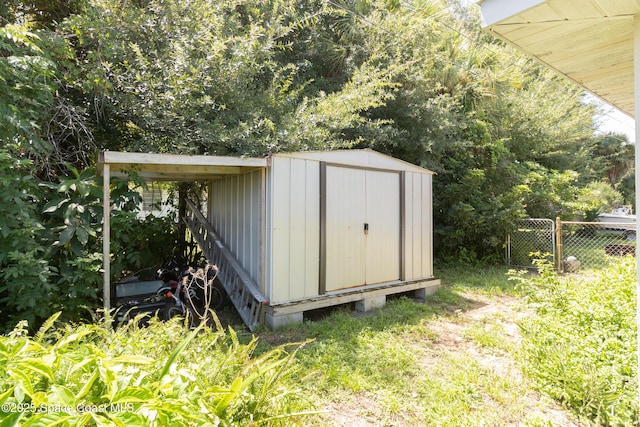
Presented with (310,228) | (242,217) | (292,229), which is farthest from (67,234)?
(310,228)

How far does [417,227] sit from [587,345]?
9.91 ft

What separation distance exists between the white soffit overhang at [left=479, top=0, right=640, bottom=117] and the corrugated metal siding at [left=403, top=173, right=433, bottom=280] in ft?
8.85

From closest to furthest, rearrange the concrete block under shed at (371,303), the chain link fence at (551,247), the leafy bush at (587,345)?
1. the leafy bush at (587,345)
2. the concrete block under shed at (371,303)
3. the chain link fence at (551,247)

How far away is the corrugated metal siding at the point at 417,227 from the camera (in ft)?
17.0

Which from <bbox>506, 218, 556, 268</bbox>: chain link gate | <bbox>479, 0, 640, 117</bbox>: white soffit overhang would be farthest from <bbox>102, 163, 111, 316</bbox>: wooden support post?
<bbox>506, 218, 556, 268</bbox>: chain link gate

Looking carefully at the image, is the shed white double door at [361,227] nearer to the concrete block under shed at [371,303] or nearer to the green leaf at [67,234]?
the concrete block under shed at [371,303]

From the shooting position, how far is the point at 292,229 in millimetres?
3992

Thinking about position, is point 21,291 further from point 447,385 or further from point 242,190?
point 447,385

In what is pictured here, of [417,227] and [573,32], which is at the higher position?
[573,32]

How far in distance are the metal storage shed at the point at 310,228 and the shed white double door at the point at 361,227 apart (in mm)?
13

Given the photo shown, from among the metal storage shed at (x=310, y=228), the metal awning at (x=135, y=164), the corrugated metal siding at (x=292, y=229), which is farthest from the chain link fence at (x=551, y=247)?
the metal awning at (x=135, y=164)

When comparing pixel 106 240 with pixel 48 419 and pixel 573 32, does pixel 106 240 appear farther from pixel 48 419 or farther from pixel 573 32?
→ pixel 573 32

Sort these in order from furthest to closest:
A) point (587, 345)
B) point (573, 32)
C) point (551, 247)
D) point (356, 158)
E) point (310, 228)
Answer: point (551, 247) < point (356, 158) < point (310, 228) < point (587, 345) < point (573, 32)

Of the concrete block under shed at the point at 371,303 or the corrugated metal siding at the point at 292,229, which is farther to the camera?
the concrete block under shed at the point at 371,303
